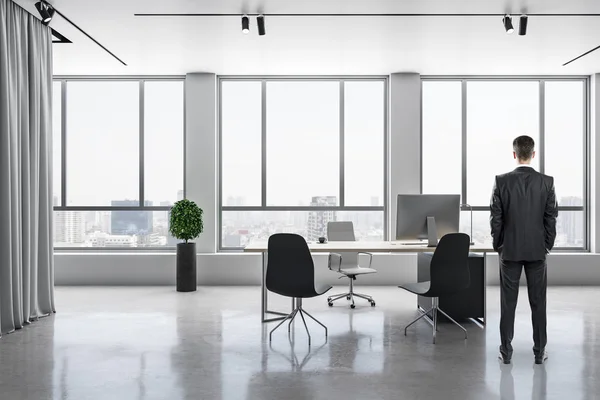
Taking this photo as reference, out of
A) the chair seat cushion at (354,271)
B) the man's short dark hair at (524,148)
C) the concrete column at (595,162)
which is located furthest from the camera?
the concrete column at (595,162)

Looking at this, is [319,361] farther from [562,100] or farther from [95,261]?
[562,100]

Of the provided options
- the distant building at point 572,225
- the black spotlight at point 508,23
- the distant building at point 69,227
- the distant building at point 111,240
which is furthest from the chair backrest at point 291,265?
the distant building at point 572,225

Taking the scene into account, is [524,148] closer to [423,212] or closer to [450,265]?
[450,265]

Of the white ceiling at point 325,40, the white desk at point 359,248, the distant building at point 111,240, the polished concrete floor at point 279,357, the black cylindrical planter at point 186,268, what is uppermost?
the white ceiling at point 325,40

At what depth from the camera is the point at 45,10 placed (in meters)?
5.17

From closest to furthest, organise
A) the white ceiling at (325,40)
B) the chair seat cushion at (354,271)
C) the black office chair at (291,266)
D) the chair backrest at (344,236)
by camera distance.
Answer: the black office chair at (291,266) → the white ceiling at (325,40) → the chair seat cushion at (354,271) → the chair backrest at (344,236)

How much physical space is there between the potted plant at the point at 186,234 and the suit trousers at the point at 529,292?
456 cm

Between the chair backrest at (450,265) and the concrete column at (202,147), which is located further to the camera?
the concrete column at (202,147)

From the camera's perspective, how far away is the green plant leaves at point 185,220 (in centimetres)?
739

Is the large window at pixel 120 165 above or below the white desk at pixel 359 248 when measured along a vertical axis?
above

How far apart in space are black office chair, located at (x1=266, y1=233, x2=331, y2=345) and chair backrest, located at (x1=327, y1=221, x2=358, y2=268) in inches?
72.3

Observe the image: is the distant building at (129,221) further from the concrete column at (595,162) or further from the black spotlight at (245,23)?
the concrete column at (595,162)

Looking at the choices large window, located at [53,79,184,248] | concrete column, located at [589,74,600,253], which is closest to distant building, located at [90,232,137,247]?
large window, located at [53,79,184,248]

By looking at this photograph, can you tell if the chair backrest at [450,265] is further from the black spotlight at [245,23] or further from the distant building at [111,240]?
the distant building at [111,240]
